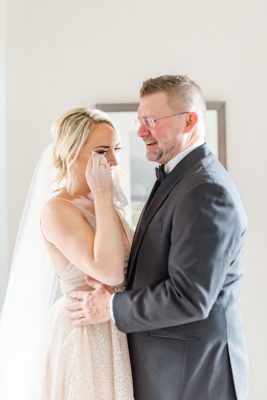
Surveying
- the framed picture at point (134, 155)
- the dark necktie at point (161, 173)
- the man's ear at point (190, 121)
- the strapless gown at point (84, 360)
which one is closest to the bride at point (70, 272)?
the strapless gown at point (84, 360)

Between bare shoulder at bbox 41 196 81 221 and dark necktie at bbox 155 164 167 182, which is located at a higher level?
dark necktie at bbox 155 164 167 182

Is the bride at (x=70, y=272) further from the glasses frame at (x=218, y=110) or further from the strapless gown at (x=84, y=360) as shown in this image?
the glasses frame at (x=218, y=110)

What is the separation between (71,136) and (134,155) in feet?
3.79

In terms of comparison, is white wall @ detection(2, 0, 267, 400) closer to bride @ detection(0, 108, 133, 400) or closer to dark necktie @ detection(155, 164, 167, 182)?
bride @ detection(0, 108, 133, 400)

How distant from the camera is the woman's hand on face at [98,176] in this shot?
1813 mm

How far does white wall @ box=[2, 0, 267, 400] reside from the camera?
9.77ft

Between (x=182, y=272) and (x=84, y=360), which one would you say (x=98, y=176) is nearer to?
(x=182, y=272)

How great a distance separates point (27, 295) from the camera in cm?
204

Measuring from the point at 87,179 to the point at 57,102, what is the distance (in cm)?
129

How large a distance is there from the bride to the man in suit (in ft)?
0.24

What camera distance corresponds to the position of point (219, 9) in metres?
2.97

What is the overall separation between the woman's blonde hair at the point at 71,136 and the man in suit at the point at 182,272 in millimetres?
164

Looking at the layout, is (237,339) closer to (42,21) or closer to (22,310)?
(22,310)

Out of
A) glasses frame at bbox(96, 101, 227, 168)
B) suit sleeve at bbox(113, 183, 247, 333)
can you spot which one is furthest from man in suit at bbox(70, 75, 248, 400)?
glasses frame at bbox(96, 101, 227, 168)
